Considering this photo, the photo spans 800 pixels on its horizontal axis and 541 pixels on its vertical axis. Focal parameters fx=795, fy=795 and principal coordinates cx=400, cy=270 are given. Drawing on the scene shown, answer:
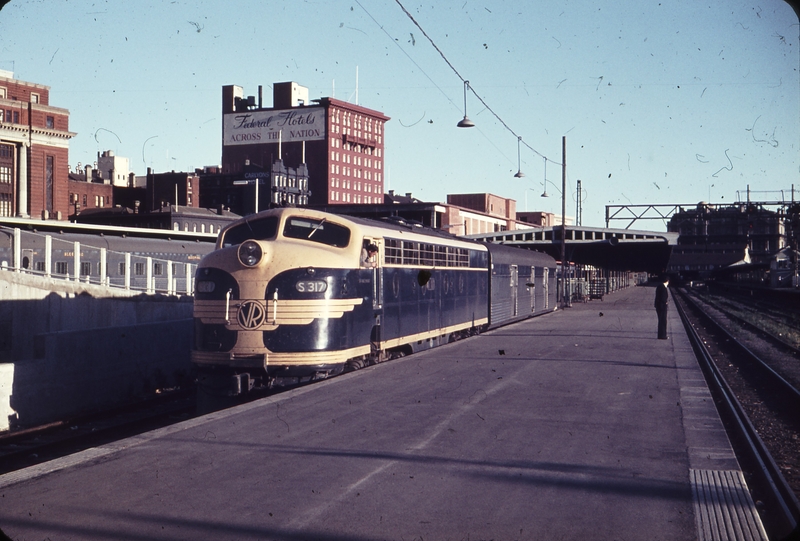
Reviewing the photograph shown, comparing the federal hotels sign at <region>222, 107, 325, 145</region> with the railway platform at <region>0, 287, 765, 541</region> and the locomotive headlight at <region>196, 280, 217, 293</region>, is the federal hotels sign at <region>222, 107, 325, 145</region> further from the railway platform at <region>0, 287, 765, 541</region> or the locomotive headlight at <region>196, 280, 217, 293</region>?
the railway platform at <region>0, 287, 765, 541</region>

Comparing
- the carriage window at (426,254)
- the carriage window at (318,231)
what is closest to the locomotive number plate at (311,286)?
the carriage window at (318,231)

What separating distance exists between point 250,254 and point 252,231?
1.28 metres

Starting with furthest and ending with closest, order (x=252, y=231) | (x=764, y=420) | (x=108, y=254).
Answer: (x=108, y=254), (x=252, y=231), (x=764, y=420)

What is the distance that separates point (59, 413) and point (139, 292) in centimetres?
829

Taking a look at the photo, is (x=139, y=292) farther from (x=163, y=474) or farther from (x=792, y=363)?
(x=792, y=363)

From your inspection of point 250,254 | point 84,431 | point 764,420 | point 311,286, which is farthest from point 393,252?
point 764,420

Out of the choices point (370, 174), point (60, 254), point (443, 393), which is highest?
point (370, 174)

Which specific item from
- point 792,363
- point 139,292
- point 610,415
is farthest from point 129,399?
point 792,363

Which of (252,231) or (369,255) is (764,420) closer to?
(369,255)

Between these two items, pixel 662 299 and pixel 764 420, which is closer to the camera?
pixel 764 420

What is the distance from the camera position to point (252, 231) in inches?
539

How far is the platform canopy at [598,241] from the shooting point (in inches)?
1989

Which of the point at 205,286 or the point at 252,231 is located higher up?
the point at 252,231

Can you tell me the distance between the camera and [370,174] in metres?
137
